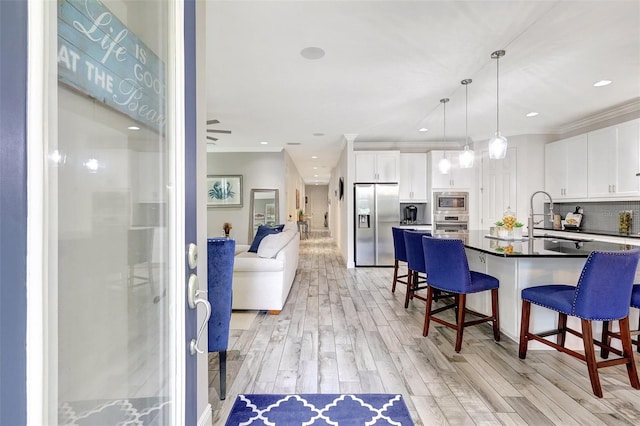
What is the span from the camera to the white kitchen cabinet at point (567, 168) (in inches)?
187

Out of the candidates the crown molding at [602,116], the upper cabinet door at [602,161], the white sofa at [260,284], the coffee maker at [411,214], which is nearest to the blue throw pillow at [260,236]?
the white sofa at [260,284]

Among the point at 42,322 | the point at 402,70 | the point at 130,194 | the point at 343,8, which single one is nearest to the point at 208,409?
the point at 130,194

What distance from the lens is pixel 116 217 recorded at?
0.79m

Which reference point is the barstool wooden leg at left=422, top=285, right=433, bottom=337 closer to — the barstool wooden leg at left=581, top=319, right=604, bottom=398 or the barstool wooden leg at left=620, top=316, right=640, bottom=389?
the barstool wooden leg at left=581, top=319, right=604, bottom=398

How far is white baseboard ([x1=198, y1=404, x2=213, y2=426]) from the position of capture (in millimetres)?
1533

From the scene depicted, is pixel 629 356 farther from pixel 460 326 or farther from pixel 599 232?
pixel 599 232

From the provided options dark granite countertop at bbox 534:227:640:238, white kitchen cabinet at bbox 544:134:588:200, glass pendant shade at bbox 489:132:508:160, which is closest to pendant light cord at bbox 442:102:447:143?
glass pendant shade at bbox 489:132:508:160

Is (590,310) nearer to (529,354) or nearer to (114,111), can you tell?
(529,354)

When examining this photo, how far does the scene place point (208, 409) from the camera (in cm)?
162

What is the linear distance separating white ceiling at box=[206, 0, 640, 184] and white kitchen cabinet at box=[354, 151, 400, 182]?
0.95m

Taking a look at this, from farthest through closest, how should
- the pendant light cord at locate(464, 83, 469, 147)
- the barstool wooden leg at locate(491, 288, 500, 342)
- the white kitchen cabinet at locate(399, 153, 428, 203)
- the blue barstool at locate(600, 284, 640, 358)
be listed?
the white kitchen cabinet at locate(399, 153, 428, 203) → the pendant light cord at locate(464, 83, 469, 147) → the barstool wooden leg at locate(491, 288, 500, 342) → the blue barstool at locate(600, 284, 640, 358)

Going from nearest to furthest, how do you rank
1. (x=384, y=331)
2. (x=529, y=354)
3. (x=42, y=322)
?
1. (x=42, y=322)
2. (x=529, y=354)
3. (x=384, y=331)

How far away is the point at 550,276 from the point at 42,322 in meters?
3.12

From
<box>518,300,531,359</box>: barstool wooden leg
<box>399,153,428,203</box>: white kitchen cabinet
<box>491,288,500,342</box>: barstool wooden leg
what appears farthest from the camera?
<box>399,153,428,203</box>: white kitchen cabinet
